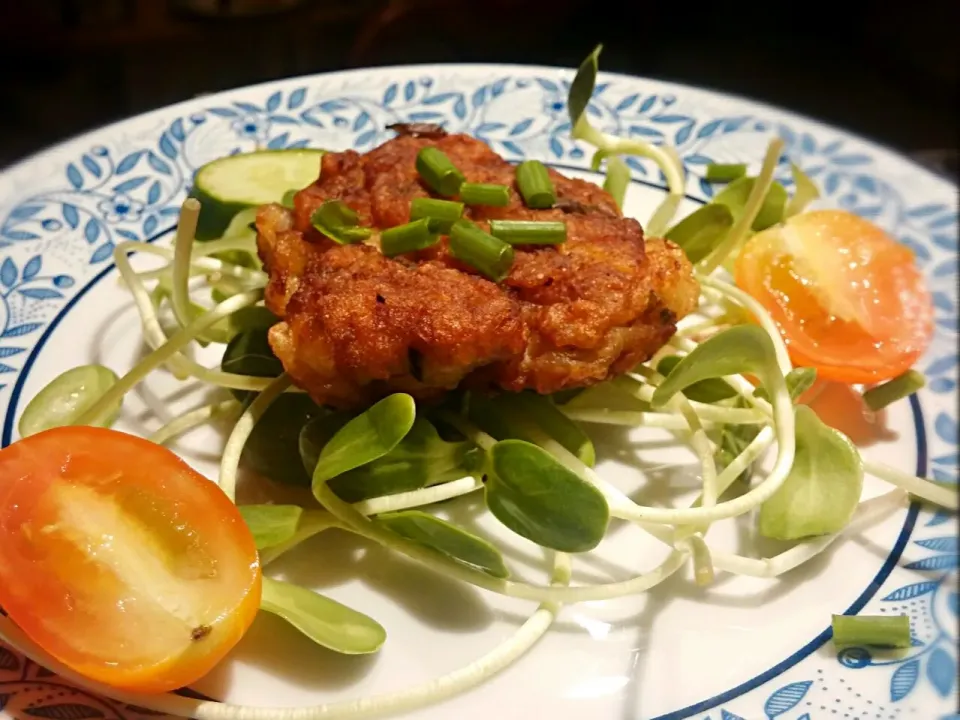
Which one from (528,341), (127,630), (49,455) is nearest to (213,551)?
(127,630)

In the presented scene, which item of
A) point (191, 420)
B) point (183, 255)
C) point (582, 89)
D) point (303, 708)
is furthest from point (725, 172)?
point (303, 708)

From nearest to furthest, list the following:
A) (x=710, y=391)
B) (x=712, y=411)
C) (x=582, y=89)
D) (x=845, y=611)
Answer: (x=845, y=611)
(x=712, y=411)
(x=710, y=391)
(x=582, y=89)

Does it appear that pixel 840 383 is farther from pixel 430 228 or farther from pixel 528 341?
pixel 430 228

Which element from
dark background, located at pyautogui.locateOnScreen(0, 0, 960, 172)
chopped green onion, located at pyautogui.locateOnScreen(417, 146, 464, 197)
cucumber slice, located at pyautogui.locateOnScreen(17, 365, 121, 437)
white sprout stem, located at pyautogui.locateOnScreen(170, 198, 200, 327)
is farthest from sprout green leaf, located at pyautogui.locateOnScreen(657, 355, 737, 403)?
dark background, located at pyautogui.locateOnScreen(0, 0, 960, 172)

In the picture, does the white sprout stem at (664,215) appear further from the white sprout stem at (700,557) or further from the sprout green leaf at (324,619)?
the sprout green leaf at (324,619)

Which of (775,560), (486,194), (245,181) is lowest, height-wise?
(775,560)

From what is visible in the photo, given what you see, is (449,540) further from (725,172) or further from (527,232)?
(725,172)
